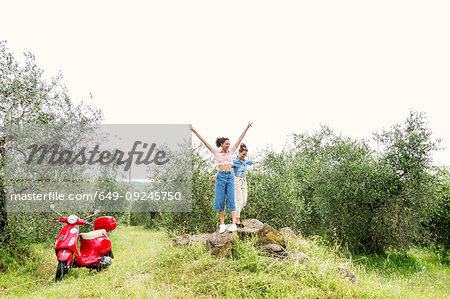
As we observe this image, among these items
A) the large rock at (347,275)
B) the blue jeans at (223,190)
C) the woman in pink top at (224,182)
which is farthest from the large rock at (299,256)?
the blue jeans at (223,190)

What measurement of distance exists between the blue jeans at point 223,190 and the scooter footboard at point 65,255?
4152 mm

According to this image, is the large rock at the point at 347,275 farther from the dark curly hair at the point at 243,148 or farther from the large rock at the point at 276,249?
the dark curly hair at the point at 243,148

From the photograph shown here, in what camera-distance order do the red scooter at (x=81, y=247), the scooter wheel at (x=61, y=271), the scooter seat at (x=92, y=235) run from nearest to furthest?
the scooter wheel at (x=61, y=271) → the red scooter at (x=81, y=247) → the scooter seat at (x=92, y=235)

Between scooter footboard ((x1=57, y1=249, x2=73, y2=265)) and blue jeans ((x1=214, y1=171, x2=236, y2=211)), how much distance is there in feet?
13.6

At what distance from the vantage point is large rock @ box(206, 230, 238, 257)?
7.44 metres

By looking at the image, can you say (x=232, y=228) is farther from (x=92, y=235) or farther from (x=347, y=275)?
(x=92, y=235)

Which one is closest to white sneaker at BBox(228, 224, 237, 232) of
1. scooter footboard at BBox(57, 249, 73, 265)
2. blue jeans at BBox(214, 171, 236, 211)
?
blue jeans at BBox(214, 171, 236, 211)

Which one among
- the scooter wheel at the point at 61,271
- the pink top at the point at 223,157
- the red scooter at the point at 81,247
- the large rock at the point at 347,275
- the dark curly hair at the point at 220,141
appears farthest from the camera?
the red scooter at the point at 81,247

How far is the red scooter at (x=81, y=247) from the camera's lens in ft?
26.7

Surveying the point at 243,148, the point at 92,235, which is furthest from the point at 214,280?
the point at 92,235

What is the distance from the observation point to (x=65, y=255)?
26.6 feet

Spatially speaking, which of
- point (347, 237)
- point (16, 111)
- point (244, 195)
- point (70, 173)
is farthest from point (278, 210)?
point (16, 111)

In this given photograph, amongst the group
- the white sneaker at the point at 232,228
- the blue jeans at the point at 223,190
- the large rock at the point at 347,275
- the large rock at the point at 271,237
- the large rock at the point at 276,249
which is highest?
the blue jeans at the point at 223,190

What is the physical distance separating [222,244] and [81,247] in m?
4.51
